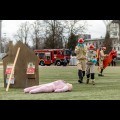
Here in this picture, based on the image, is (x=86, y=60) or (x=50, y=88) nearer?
(x=50, y=88)

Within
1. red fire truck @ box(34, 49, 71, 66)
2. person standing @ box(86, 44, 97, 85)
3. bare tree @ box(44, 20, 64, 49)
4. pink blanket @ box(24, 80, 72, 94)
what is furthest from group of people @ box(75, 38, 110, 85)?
bare tree @ box(44, 20, 64, 49)

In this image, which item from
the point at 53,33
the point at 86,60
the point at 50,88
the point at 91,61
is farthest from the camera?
the point at 53,33

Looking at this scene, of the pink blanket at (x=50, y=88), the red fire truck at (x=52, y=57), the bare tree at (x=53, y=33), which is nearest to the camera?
the pink blanket at (x=50, y=88)

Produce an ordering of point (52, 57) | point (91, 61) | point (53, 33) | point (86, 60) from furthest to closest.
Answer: point (53, 33), point (52, 57), point (86, 60), point (91, 61)

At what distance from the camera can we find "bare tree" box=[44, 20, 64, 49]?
68.4 m

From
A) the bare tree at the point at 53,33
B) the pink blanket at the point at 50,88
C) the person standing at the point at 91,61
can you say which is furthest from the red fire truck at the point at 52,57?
the pink blanket at the point at 50,88

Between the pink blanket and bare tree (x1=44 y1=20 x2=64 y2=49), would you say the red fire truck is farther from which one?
the pink blanket

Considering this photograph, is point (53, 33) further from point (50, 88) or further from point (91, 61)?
point (50, 88)

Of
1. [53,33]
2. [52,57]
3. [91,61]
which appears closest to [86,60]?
[91,61]

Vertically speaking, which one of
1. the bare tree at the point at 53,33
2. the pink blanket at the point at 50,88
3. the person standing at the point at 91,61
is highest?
the bare tree at the point at 53,33

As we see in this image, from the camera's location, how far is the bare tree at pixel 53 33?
68.4 m

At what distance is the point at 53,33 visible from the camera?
225 ft

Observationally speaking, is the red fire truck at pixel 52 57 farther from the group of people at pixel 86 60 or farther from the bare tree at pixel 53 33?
the group of people at pixel 86 60

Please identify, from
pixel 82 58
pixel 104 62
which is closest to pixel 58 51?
pixel 104 62
